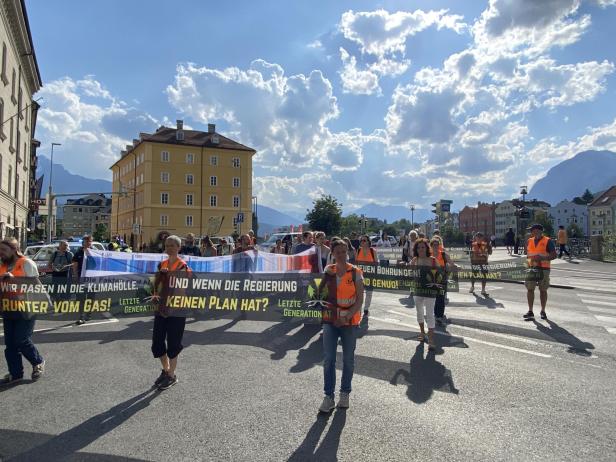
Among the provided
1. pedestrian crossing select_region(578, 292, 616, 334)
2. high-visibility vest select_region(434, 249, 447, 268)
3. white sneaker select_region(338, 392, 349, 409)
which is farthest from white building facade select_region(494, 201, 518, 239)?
white sneaker select_region(338, 392, 349, 409)

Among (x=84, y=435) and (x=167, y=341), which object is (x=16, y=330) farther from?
(x=84, y=435)

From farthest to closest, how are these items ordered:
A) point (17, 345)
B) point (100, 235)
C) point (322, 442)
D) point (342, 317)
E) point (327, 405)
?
1. point (100, 235)
2. point (17, 345)
3. point (342, 317)
4. point (327, 405)
5. point (322, 442)

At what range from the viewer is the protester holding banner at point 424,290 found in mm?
7742

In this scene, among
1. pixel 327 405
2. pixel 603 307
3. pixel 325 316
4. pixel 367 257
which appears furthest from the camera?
pixel 603 307

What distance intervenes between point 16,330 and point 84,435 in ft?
8.01

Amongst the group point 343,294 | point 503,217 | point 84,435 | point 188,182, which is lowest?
point 84,435

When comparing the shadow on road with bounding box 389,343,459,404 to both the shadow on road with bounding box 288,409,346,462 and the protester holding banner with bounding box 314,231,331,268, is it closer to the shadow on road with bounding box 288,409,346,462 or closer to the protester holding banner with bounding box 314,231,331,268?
the shadow on road with bounding box 288,409,346,462

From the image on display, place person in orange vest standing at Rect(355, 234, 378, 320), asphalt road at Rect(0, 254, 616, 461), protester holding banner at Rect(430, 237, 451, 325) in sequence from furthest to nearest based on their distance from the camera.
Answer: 1. person in orange vest standing at Rect(355, 234, 378, 320)
2. protester holding banner at Rect(430, 237, 451, 325)
3. asphalt road at Rect(0, 254, 616, 461)

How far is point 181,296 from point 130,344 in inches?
93.6

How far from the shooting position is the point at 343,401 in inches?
198

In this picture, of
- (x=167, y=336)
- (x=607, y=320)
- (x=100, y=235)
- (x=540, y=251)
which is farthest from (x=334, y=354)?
(x=100, y=235)

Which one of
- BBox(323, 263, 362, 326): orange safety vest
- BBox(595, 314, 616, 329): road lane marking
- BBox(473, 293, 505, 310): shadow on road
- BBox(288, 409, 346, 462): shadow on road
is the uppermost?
BBox(323, 263, 362, 326): orange safety vest

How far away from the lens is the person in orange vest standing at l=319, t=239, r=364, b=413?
5023 mm

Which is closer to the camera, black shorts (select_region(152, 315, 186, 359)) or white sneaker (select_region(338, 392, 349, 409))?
white sneaker (select_region(338, 392, 349, 409))
